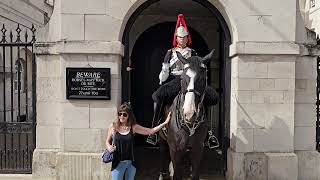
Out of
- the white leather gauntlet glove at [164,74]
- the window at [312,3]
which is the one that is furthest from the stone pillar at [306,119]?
the window at [312,3]

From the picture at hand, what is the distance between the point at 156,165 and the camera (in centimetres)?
908

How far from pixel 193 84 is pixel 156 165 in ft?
14.3

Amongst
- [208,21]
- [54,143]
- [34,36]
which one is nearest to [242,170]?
[54,143]

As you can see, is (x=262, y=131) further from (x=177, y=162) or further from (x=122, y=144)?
(x=122, y=144)

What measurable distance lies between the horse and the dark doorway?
5956 millimetres

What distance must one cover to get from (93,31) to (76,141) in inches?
83.5

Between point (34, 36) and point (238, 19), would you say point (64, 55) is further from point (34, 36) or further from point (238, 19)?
point (238, 19)

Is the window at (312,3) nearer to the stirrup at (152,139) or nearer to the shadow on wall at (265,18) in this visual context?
the shadow on wall at (265,18)

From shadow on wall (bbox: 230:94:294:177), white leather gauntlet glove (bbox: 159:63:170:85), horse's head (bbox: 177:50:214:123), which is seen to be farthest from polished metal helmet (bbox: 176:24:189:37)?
shadow on wall (bbox: 230:94:294:177)

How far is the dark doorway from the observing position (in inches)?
472

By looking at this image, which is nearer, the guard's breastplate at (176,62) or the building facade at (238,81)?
the guard's breastplate at (176,62)

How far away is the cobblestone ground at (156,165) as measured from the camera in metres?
8.02

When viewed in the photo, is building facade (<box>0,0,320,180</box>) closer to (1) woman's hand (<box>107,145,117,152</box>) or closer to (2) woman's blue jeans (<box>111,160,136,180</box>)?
(2) woman's blue jeans (<box>111,160,136,180</box>)

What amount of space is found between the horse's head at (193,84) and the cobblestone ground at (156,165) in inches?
60.0
